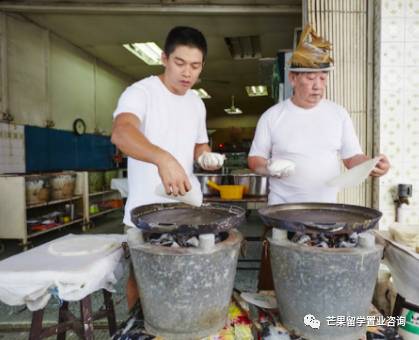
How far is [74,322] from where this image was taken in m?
1.69

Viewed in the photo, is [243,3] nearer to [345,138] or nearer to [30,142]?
[345,138]

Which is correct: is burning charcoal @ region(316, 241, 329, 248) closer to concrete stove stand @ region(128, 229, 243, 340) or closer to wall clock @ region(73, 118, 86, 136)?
concrete stove stand @ region(128, 229, 243, 340)

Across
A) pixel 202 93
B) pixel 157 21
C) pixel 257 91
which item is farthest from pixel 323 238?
pixel 257 91

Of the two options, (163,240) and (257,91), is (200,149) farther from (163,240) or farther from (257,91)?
(257,91)

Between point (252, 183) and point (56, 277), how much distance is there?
288cm

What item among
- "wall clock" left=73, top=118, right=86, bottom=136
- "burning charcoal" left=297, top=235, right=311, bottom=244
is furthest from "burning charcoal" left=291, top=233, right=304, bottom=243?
"wall clock" left=73, top=118, right=86, bottom=136

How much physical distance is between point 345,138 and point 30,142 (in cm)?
554

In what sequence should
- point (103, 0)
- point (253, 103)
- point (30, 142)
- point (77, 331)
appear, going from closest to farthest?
1. point (77, 331)
2. point (103, 0)
3. point (30, 142)
4. point (253, 103)

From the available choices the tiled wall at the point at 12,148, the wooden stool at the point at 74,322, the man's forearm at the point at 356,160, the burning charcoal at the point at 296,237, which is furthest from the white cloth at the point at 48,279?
the tiled wall at the point at 12,148

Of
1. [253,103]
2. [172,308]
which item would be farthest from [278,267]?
[253,103]

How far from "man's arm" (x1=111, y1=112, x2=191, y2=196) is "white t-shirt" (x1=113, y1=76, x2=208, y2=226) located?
138 millimetres

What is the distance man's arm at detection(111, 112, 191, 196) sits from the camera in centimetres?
119

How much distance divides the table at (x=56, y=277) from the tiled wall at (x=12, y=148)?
4.56 metres

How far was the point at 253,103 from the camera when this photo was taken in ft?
47.4
